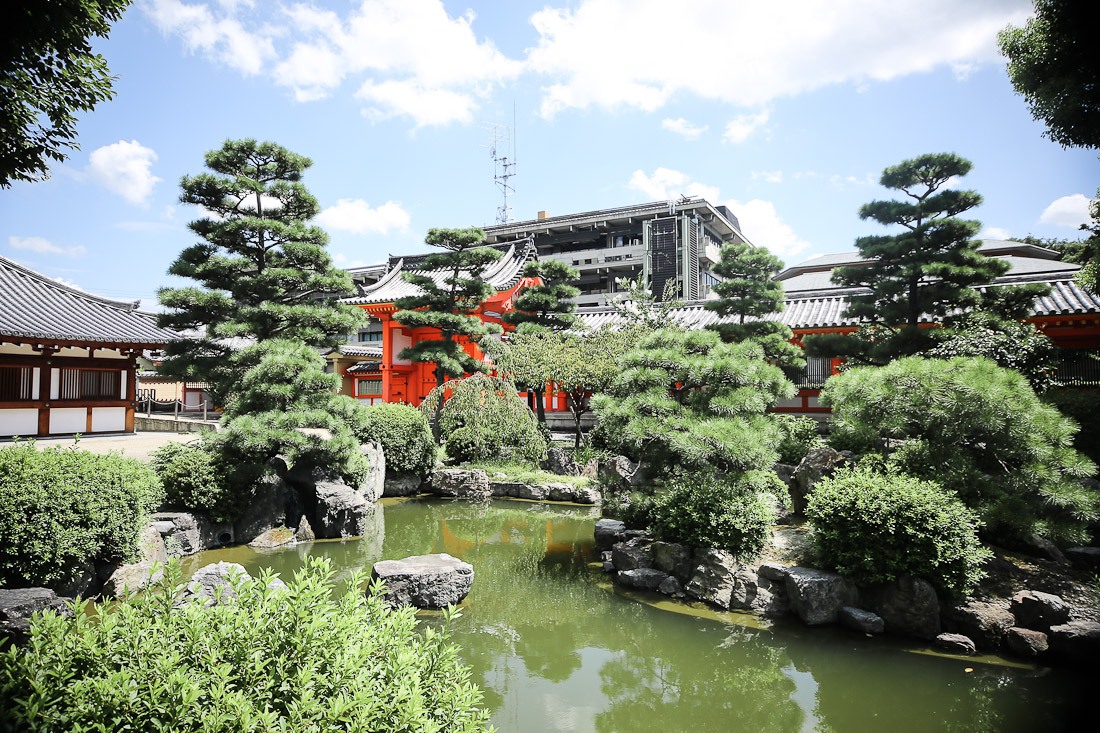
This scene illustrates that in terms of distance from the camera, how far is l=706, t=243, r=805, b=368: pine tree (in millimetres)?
13508

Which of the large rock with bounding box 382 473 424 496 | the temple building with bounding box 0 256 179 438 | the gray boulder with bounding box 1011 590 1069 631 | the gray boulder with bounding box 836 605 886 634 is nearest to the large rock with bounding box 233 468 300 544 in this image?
the large rock with bounding box 382 473 424 496

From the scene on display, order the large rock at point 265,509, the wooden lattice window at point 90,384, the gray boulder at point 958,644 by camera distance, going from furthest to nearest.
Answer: the wooden lattice window at point 90,384 → the large rock at point 265,509 → the gray boulder at point 958,644

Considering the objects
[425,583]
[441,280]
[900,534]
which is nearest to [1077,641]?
[900,534]

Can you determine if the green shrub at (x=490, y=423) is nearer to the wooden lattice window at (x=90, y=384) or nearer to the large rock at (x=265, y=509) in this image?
the large rock at (x=265, y=509)

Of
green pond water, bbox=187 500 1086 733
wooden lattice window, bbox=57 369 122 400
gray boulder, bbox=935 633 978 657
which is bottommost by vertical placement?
green pond water, bbox=187 500 1086 733

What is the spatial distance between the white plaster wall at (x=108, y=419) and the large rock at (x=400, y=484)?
26.4 ft

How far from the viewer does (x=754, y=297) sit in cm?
1397

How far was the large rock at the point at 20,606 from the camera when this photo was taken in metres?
5.02

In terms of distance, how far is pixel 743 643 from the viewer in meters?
5.77

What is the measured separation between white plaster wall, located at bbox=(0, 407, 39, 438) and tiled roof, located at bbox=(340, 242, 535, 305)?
871 cm

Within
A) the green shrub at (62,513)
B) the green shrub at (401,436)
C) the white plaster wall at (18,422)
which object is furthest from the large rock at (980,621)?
the white plaster wall at (18,422)

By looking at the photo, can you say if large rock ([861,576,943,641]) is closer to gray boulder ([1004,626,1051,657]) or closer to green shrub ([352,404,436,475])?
gray boulder ([1004,626,1051,657])

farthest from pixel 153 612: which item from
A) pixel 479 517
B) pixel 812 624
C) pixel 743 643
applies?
pixel 479 517

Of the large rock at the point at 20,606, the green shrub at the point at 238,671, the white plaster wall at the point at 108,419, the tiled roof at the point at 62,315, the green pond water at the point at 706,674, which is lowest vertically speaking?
the green pond water at the point at 706,674
